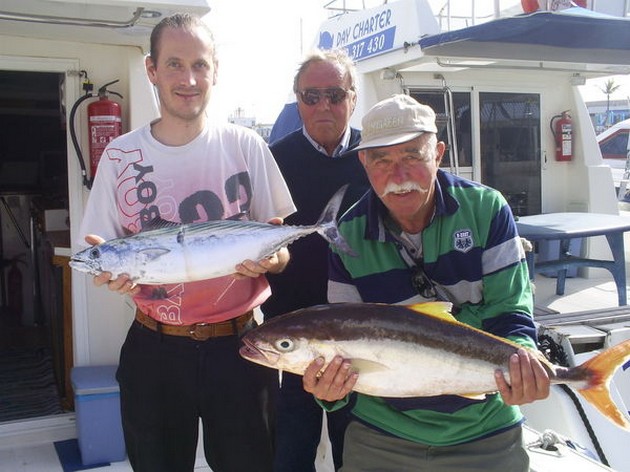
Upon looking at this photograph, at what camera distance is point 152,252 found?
222cm

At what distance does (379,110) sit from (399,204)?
39 cm

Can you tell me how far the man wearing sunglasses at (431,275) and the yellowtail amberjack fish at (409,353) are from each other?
0.63 ft

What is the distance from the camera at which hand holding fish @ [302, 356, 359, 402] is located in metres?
2.06

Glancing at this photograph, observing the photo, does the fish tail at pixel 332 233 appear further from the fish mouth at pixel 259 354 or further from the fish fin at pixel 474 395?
the fish fin at pixel 474 395

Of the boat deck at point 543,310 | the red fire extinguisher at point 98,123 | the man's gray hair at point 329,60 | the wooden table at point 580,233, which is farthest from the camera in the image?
the wooden table at point 580,233

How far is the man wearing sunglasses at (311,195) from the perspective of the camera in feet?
9.75

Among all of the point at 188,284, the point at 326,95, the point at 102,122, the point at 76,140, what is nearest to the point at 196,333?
the point at 188,284

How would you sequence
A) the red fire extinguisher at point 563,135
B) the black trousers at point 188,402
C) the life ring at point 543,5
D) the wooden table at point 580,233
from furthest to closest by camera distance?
the red fire extinguisher at point 563,135 < the life ring at point 543,5 < the wooden table at point 580,233 < the black trousers at point 188,402

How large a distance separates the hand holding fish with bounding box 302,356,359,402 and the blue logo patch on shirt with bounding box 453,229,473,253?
0.60 metres

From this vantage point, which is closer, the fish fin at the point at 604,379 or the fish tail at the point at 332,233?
the fish fin at the point at 604,379

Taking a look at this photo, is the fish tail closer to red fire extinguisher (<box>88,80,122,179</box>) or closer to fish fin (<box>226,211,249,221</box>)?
fish fin (<box>226,211,249,221</box>)

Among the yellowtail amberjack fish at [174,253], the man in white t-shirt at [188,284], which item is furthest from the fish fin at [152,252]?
the man in white t-shirt at [188,284]

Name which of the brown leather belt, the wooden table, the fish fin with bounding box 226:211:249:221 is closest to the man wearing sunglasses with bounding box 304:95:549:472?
the fish fin with bounding box 226:211:249:221

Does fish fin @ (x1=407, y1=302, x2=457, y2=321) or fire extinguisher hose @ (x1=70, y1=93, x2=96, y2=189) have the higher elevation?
fire extinguisher hose @ (x1=70, y1=93, x2=96, y2=189)
